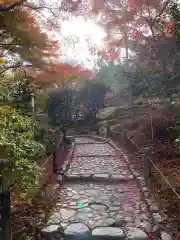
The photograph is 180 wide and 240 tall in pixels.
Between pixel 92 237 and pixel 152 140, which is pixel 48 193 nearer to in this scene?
pixel 92 237

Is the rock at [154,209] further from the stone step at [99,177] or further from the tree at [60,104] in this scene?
the tree at [60,104]

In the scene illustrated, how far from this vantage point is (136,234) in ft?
13.6

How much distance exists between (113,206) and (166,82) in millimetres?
12387

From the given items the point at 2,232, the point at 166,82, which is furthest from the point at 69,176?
the point at 166,82

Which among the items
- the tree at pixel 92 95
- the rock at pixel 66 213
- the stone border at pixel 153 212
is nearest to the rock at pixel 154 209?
the stone border at pixel 153 212

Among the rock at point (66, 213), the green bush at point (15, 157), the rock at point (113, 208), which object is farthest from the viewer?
the rock at point (113, 208)

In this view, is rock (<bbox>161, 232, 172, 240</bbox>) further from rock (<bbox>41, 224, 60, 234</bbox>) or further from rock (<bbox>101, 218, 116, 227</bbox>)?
rock (<bbox>41, 224, 60, 234</bbox>)

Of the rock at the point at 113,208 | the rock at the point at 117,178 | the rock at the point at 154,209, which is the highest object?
the rock at the point at 117,178

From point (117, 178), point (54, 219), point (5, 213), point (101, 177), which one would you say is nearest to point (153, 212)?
point (54, 219)

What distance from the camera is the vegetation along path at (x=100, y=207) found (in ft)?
14.0

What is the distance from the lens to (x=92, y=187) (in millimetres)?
6762

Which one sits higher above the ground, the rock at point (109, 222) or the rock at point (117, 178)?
the rock at point (117, 178)

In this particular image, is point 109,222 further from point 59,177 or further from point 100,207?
point 59,177

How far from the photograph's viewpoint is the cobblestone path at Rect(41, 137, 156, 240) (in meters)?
4.29
